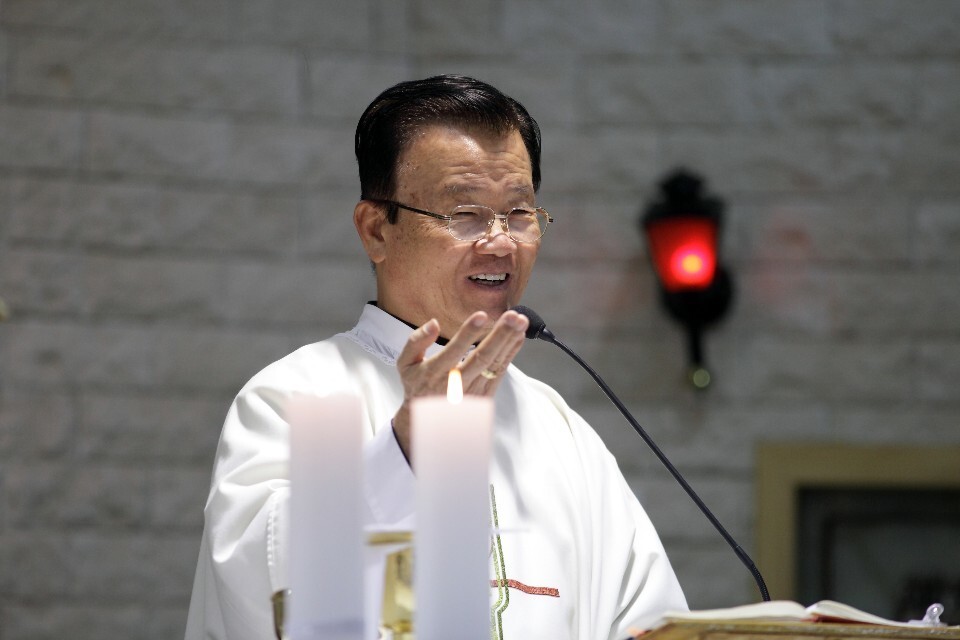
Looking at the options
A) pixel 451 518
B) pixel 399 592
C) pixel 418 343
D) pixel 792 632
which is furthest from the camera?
pixel 418 343

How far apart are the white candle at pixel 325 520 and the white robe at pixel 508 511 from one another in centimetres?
51

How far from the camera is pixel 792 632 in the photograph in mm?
1565

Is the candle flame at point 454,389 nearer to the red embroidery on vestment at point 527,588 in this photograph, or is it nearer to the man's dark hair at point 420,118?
the red embroidery on vestment at point 527,588

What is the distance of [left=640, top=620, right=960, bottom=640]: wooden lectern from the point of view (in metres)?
1.54

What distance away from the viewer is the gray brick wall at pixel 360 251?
4066 millimetres

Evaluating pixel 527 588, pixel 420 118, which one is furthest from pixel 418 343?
pixel 420 118

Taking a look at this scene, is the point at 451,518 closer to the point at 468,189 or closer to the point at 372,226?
the point at 468,189

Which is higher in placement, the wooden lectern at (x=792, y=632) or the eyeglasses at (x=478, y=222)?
the eyeglasses at (x=478, y=222)

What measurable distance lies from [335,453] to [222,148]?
3.03 metres

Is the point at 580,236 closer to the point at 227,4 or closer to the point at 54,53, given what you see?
the point at 227,4

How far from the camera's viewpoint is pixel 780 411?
434 centimetres

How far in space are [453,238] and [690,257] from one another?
172 cm

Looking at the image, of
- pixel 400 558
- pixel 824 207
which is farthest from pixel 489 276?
pixel 824 207

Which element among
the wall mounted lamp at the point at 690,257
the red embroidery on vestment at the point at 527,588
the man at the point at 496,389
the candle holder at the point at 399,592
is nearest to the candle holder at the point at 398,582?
the candle holder at the point at 399,592
